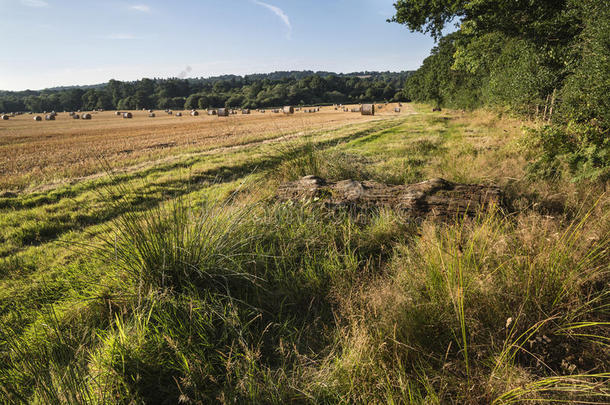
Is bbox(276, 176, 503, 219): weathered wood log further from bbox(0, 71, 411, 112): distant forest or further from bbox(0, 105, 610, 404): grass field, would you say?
bbox(0, 71, 411, 112): distant forest

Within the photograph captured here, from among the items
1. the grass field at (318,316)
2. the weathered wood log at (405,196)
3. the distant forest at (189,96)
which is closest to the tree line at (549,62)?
the weathered wood log at (405,196)

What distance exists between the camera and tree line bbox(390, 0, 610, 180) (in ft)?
20.5

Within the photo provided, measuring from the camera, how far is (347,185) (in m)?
4.65

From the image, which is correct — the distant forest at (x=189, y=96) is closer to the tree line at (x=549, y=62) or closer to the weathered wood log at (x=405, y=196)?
the tree line at (x=549, y=62)

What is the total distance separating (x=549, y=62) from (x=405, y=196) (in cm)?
1293

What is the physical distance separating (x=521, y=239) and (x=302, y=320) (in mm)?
2043

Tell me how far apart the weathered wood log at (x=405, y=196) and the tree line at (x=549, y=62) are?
7.15 feet

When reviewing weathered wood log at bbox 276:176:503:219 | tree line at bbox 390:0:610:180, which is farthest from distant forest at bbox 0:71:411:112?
weathered wood log at bbox 276:176:503:219

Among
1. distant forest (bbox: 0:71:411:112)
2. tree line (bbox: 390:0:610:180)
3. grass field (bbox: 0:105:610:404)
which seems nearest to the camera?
grass field (bbox: 0:105:610:404)

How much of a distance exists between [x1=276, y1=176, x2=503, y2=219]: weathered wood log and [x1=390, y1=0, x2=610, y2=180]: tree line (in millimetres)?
2179

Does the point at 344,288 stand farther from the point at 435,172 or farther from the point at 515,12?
the point at 515,12

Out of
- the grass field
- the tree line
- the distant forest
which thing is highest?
the distant forest

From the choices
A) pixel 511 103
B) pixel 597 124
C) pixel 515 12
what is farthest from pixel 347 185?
pixel 511 103

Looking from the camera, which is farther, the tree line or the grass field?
the tree line
